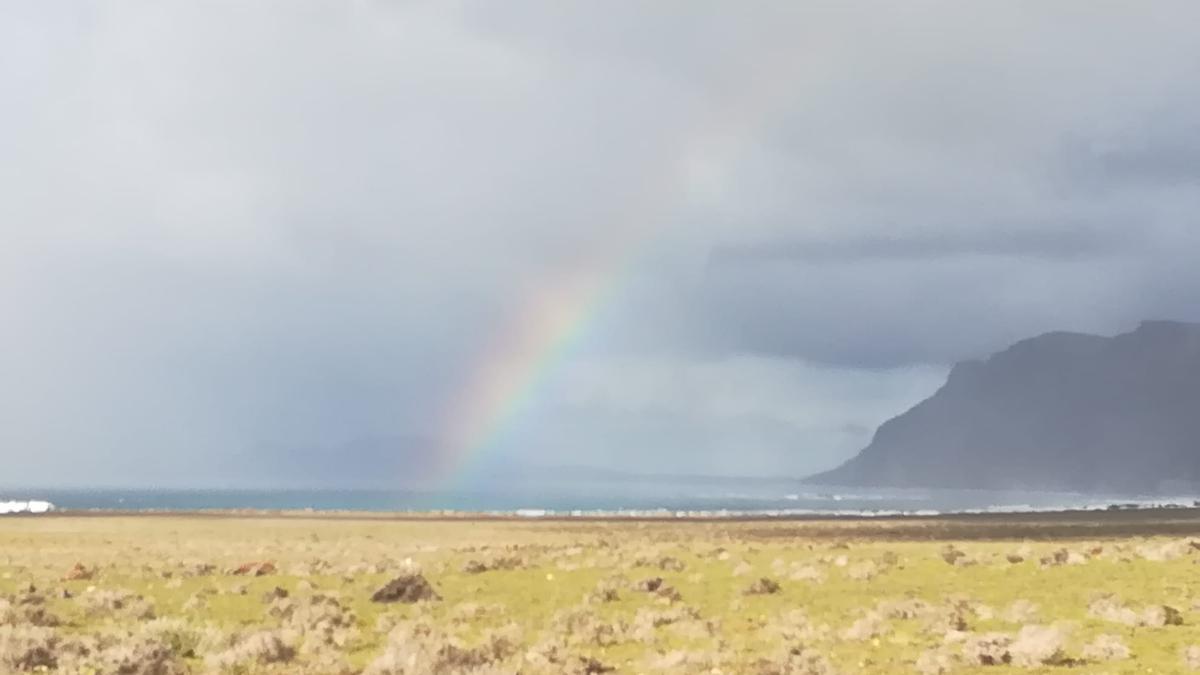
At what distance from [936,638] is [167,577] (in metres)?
26.9

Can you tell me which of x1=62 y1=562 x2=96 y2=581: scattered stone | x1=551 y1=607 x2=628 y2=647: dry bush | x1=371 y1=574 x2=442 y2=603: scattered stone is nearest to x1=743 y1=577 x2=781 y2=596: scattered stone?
x1=551 y1=607 x2=628 y2=647: dry bush

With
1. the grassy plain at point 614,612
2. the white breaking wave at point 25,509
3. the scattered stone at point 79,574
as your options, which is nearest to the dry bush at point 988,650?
the grassy plain at point 614,612

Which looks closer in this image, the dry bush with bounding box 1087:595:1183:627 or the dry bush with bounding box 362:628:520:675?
the dry bush with bounding box 362:628:520:675

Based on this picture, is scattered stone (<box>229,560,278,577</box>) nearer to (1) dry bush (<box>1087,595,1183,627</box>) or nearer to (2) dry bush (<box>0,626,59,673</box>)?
(2) dry bush (<box>0,626,59,673</box>)

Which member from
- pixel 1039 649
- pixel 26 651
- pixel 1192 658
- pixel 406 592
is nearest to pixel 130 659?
pixel 26 651

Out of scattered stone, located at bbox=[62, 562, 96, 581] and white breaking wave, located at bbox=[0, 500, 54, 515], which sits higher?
white breaking wave, located at bbox=[0, 500, 54, 515]

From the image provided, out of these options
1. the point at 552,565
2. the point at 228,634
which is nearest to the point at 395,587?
the point at 228,634

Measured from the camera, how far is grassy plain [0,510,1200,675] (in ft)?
57.7

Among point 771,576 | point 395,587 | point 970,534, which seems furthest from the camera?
point 970,534

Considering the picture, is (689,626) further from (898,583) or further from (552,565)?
(552,565)

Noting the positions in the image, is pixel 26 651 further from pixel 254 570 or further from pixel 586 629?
pixel 254 570

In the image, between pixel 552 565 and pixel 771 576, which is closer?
pixel 771 576

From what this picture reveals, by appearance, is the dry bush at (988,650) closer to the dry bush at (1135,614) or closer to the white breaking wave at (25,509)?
the dry bush at (1135,614)

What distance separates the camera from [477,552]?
1956 inches
